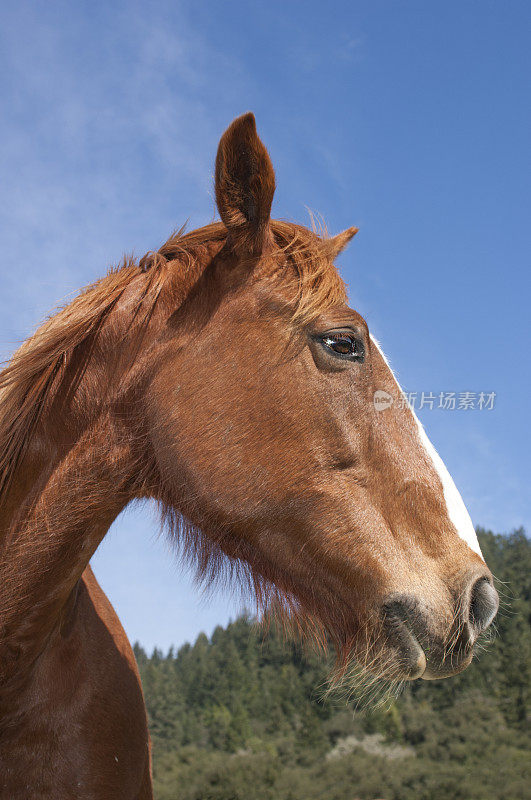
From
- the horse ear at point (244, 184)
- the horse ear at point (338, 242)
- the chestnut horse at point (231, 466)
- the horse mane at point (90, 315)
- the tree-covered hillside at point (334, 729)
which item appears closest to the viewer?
the chestnut horse at point (231, 466)

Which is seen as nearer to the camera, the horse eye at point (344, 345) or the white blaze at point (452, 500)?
the white blaze at point (452, 500)

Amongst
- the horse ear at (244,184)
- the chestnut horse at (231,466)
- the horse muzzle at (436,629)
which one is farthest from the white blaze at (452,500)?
the horse ear at (244,184)

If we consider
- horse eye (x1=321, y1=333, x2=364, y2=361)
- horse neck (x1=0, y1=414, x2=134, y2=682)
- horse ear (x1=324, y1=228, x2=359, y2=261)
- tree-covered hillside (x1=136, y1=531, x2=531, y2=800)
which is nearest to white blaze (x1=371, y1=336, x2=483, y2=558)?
horse eye (x1=321, y1=333, x2=364, y2=361)

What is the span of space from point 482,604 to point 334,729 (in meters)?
55.2

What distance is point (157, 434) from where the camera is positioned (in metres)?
2.29

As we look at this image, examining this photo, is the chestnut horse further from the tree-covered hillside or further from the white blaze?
the tree-covered hillside

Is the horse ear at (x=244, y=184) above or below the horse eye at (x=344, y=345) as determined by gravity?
above

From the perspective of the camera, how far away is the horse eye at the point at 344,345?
7.59ft

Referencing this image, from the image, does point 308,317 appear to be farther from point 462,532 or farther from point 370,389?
point 462,532

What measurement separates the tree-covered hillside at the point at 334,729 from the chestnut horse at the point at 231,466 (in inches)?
1357

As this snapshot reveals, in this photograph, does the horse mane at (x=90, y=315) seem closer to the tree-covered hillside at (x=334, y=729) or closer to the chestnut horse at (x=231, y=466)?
the chestnut horse at (x=231, y=466)

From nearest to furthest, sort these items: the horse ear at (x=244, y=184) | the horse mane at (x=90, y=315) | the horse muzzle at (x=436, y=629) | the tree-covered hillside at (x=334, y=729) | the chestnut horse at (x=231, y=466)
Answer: the horse muzzle at (x=436, y=629) < the chestnut horse at (x=231, y=466) < the horse ear at (x=244, y=184) < the horse mane at (x=90, y=315) < the tree-covered hillside at (x=334, y=729)

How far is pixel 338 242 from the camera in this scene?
287 centimetres

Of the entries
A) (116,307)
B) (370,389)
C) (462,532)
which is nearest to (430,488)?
(462,532)
